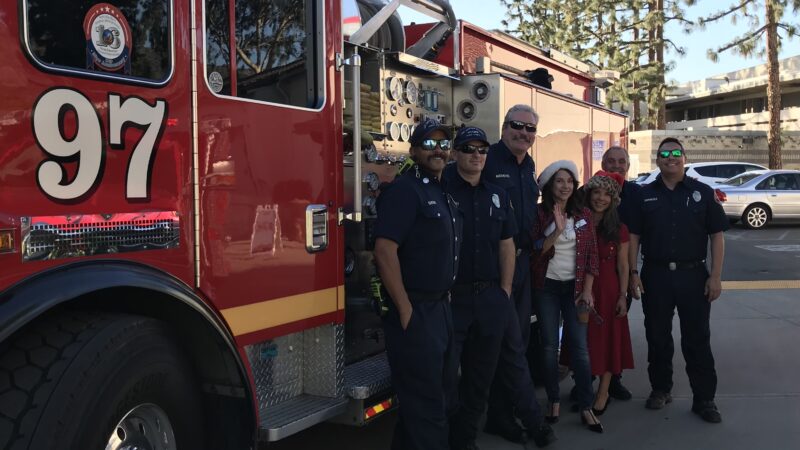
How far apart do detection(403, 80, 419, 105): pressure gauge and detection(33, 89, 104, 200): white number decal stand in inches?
93.4

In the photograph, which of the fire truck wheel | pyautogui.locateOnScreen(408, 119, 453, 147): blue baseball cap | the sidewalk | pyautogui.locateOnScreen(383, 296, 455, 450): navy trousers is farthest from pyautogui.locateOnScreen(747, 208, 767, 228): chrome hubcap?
the fire truck wheel

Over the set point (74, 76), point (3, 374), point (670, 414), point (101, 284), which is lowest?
point (670, 414)

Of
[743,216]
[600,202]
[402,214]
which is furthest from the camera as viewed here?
[743,216]

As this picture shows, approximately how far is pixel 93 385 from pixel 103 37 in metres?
1.13

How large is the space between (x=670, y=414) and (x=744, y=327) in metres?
2.96

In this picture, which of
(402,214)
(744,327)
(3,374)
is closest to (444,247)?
(402,214)

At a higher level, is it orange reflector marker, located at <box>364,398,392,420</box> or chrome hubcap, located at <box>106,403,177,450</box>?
chrome hubcap, located at <box>106,403,177,450</box>

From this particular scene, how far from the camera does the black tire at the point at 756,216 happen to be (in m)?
17.3

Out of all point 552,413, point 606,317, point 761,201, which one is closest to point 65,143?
point 552,413

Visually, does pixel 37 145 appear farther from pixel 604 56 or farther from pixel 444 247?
pixel 604 56

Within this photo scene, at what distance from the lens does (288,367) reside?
3.39m

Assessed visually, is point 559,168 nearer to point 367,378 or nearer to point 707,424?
point 367,378

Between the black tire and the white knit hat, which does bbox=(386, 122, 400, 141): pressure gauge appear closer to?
the white knit hat

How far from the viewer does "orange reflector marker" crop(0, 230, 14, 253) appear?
6.85 ft
